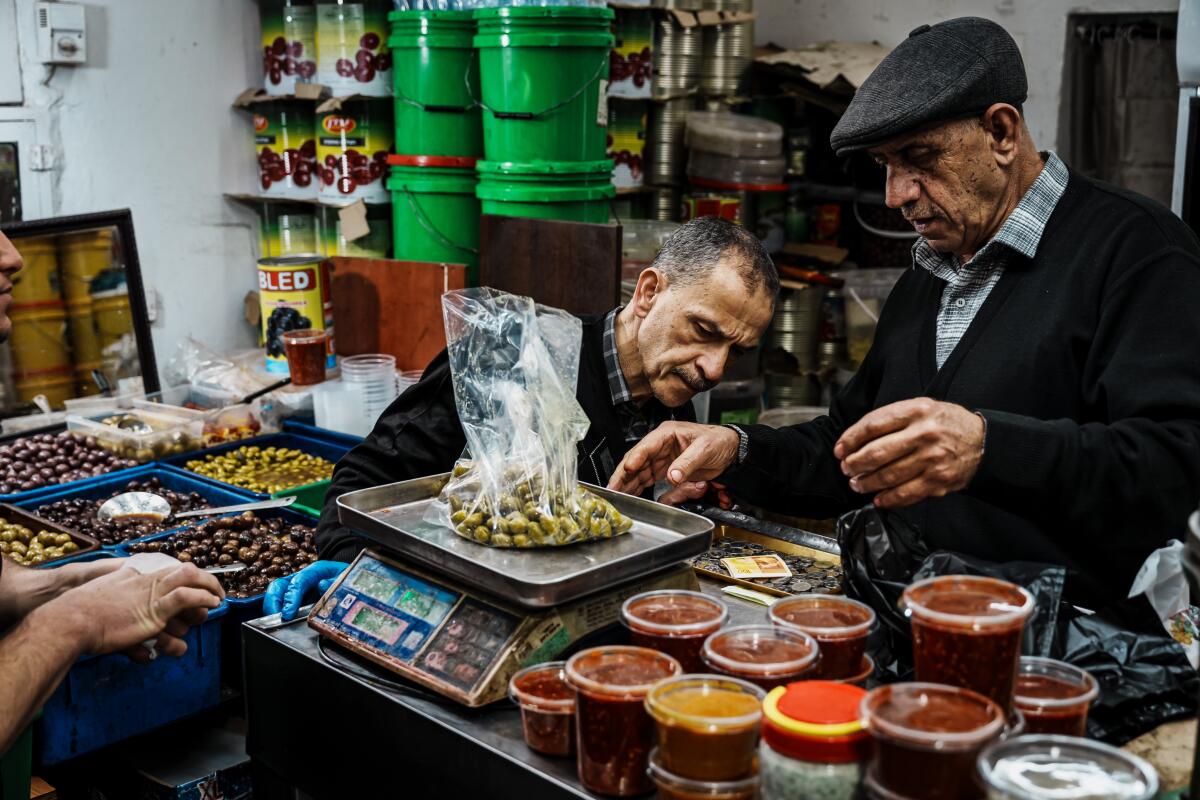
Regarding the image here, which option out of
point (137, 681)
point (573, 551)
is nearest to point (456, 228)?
point (137, 681)

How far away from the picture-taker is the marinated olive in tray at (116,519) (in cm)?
316

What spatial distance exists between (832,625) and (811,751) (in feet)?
0.97

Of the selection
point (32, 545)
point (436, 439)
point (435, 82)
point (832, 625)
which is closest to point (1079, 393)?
point (832, 625)

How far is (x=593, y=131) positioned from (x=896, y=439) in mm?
2602

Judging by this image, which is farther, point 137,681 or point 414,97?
point 414,97

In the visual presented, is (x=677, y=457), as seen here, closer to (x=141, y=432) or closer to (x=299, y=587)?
(x=299, y=587)

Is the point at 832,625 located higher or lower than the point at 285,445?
higher

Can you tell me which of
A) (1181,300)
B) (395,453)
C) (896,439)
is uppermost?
(1181,300)

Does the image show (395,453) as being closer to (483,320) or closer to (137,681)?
(483,320)

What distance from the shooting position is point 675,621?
56.3 inches

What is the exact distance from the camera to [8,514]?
3197mm

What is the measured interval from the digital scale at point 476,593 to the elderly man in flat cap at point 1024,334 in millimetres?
321

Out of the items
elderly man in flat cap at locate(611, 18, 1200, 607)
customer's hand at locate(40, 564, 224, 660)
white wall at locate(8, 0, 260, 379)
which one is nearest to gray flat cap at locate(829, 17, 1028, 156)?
elderly man in flat cap at locate(611, 18, 1200, 607)

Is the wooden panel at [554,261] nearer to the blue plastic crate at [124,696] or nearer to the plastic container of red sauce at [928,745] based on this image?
the blue plastic crate at [124,696]
